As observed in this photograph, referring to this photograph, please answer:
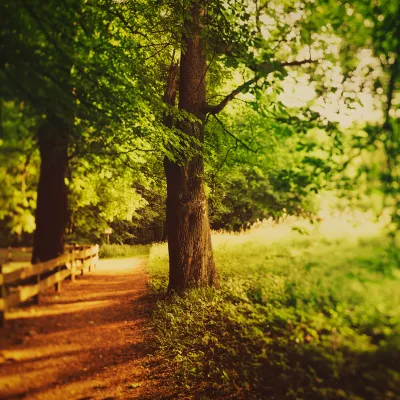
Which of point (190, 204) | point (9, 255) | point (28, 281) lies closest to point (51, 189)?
point (9, 255)

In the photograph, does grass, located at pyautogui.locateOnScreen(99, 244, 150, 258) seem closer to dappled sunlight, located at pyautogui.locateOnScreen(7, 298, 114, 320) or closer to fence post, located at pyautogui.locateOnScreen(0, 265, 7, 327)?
dappled sunlight, located at pyautogui.locateOnScreen(7, 298, 114, 320)

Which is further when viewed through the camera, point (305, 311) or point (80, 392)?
point (80, 392)

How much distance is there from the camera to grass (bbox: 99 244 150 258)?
18688 millimetres

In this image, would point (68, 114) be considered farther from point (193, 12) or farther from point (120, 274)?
point (120, 274)

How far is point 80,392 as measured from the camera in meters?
4.65

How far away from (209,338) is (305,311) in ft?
7.40

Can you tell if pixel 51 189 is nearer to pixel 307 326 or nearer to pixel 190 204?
pixel 190 204

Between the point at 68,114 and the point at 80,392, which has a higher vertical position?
the point at 68,114

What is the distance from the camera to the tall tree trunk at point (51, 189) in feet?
14.8

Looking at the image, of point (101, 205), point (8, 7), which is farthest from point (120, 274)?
point (8, 7)

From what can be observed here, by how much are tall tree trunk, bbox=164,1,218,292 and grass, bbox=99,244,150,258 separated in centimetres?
1111

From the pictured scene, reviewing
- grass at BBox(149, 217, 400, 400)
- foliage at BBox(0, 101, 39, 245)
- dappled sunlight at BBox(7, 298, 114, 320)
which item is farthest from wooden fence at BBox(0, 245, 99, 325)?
grass at BBox(149, 217, 400, 400)

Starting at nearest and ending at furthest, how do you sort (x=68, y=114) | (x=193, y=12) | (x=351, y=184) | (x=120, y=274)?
(x=351, y=184) → (x=68, y=114) → (x=193, y=12) → (x=120, y=274)

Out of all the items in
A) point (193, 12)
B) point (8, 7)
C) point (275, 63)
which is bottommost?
point (275, 63)
